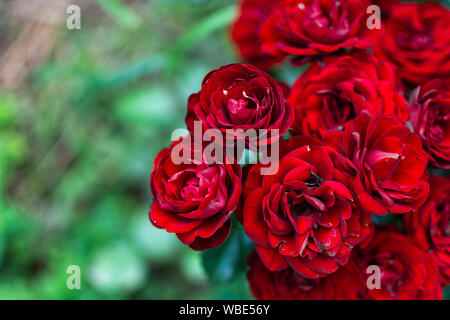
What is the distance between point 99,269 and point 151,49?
750 millimetres

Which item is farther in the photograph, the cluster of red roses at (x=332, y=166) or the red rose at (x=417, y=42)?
the red rose at (x=417, y=42)

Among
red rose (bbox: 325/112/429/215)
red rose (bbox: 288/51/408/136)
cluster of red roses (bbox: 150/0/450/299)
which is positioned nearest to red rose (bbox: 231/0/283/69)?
cluster of red roses (bbox: 150/0/450/299)

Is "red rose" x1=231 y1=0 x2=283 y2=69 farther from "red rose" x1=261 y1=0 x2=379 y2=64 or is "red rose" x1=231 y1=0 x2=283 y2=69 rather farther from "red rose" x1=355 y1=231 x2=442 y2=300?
"red rose" x1=355 y1=231 x2=442 y2=300

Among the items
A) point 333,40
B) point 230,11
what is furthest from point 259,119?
point 230,11

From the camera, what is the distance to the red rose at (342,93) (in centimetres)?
51

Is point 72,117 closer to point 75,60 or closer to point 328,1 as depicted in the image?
point 75,60

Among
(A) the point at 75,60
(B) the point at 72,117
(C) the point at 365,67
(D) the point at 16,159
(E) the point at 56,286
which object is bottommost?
(E) the point at 56,286

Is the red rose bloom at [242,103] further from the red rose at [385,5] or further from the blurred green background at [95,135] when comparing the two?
the blurred green background at [95,135]

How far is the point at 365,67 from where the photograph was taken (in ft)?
1.73

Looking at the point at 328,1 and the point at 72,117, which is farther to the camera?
the point at 72,117

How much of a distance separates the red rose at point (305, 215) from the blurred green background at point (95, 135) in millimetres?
653

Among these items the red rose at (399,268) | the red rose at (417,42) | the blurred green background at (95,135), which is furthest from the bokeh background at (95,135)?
the red rose at (399,268)

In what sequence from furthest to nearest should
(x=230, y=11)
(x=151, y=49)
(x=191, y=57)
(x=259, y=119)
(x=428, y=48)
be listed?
(x=151, y=49)
(x=191, y=57)
(x=230, y=11)
(x=428, y=48)
(x=259, y=119)

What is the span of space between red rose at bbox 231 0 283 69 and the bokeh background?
330 mm
